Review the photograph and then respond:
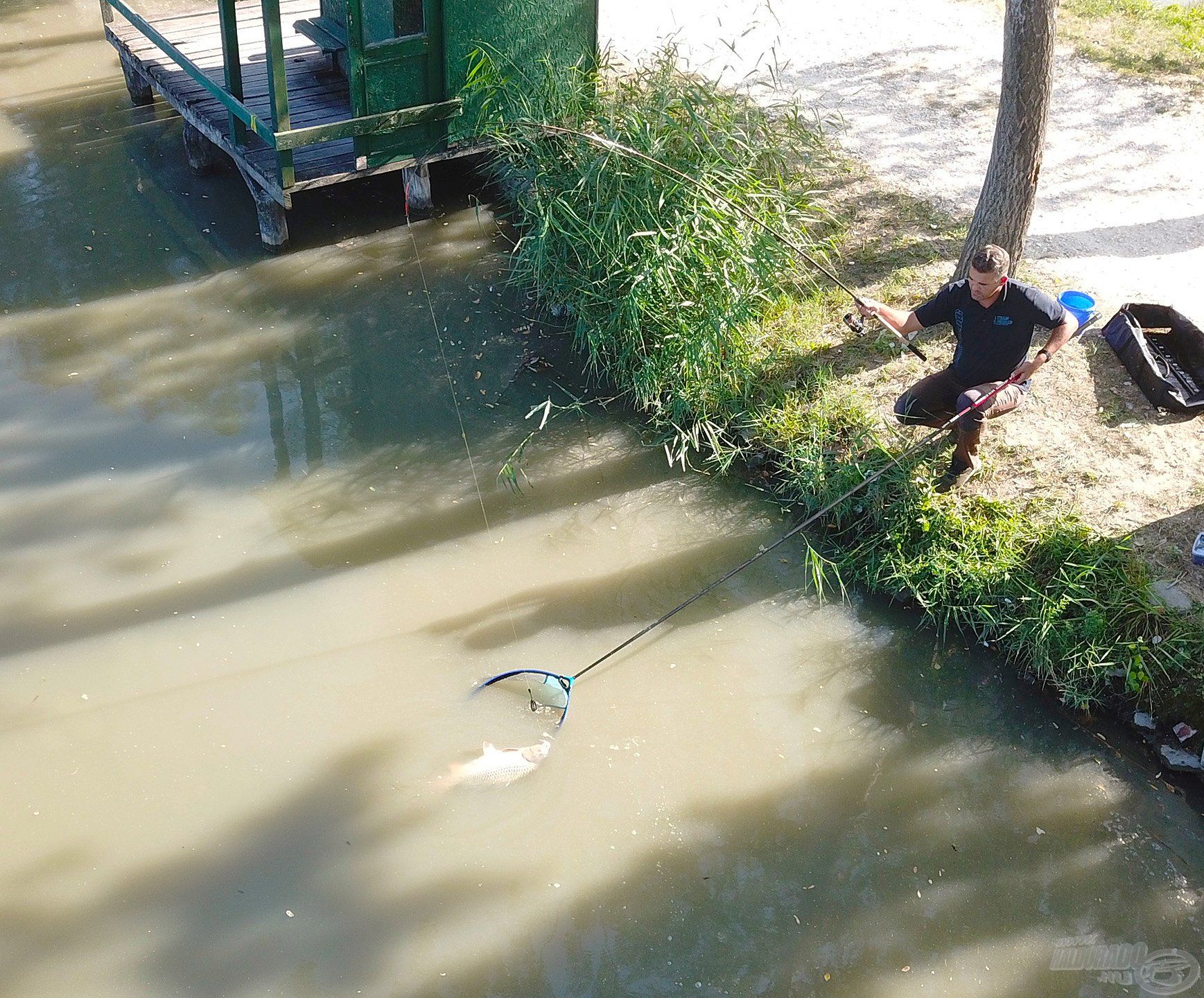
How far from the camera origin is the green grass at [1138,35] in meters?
8.91

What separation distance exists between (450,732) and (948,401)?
276 centimetres

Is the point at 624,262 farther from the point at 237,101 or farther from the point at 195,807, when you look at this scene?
the point at 195,807

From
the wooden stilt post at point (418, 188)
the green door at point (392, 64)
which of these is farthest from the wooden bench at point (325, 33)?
the wooden stilt post at point (418, 188)

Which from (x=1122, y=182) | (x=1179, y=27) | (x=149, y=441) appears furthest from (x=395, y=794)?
(x=1179, y=27)

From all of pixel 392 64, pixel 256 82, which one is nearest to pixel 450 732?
pixel 392 64

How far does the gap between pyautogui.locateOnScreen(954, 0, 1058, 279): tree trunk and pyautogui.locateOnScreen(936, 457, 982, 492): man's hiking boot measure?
1.42 metres

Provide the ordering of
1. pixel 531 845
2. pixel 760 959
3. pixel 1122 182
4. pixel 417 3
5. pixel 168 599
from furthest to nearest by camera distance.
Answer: pixel 1122 182, pixel 417 3, pixel 168 599, pixel 531 845, pixel 760 959

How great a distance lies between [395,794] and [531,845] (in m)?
0.56

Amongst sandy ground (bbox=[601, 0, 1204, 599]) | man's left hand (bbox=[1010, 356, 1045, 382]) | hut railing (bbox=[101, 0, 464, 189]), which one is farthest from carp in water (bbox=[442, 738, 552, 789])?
hut railing (bbox=[101, 0, 464, 189])

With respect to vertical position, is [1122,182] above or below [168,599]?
above

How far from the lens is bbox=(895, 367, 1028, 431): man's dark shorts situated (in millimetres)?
5137

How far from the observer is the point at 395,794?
4316mm

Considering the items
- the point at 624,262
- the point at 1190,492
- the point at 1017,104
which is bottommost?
the point at 1190,492

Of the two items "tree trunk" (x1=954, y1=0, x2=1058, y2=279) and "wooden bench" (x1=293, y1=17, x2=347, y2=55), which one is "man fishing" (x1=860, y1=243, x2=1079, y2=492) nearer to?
"tree trunk" (x1=954, y1=0, x2=1058, y2=279)
